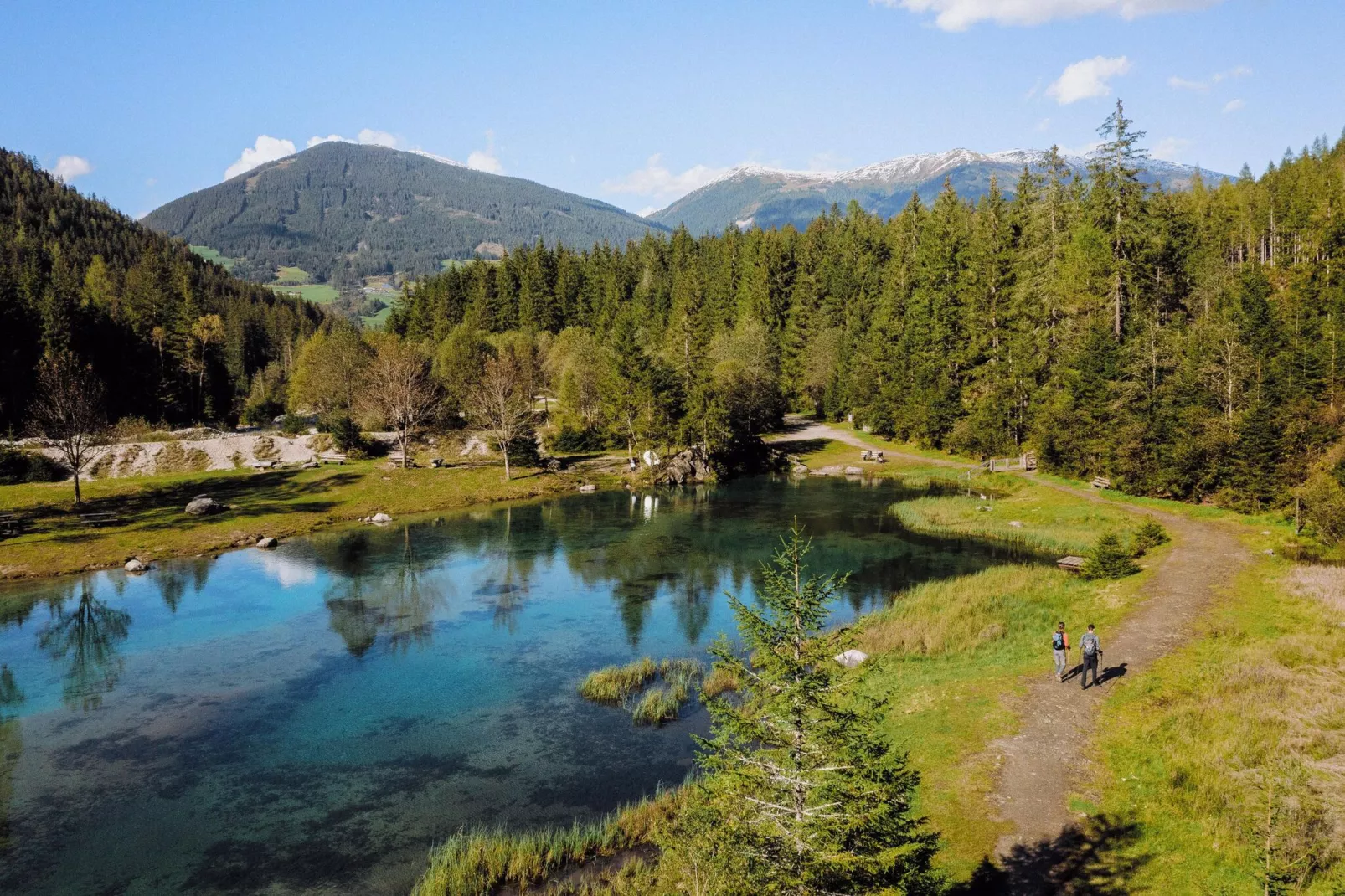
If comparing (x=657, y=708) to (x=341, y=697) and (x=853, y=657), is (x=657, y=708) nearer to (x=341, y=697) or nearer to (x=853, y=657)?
(x=853, y=657)

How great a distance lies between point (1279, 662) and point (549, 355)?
100 metres

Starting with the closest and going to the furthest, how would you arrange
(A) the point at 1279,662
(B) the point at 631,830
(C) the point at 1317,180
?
1. (B) the point at 631,830
2. (A) the point at 1279,662
3. (C) the point at 1317,180

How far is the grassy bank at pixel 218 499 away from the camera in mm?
47906

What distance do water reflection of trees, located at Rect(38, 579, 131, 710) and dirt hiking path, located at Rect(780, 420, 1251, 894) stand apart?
105ft

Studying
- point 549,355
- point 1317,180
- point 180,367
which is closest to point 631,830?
point 549,355

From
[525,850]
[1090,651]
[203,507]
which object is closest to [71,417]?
[203,507]

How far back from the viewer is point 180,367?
107 metres

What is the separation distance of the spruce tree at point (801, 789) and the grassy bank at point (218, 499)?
168 feet

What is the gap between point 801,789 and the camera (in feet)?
33.7

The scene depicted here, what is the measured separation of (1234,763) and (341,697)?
2898 centimetres

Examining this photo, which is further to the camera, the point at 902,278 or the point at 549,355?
the point at 549,355

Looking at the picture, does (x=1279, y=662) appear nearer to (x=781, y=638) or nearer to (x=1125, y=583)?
(x=1125, y=583)

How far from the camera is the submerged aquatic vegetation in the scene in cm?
2823

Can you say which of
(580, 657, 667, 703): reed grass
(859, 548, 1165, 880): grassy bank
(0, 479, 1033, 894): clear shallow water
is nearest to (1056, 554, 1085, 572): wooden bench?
(859, 548, 1165, 880): grassy bank
